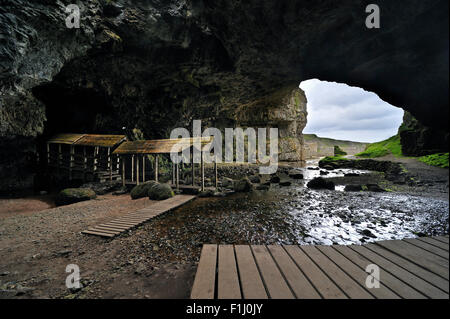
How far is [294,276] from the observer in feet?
7.28

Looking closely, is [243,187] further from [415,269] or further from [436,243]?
[415,269]

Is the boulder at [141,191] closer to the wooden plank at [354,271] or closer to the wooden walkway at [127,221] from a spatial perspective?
the wooden walkway at [127,221]

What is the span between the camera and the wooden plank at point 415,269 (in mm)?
1920

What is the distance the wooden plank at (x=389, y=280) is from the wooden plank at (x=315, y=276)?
0.57 metres

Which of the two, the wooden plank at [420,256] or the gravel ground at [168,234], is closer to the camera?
the wooden plank at [420,256]

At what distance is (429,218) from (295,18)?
35.9ft

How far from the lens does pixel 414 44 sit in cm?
682

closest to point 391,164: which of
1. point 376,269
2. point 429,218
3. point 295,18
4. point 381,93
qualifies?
point 381,93

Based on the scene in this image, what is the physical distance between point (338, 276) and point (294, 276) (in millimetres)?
548

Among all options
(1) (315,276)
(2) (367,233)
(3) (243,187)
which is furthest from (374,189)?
(1) (315,276)

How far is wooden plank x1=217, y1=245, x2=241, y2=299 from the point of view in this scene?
1961 mm

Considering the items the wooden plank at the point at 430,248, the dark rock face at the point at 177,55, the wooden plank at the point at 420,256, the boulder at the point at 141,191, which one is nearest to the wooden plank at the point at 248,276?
the wooden plank at the point at 420,256

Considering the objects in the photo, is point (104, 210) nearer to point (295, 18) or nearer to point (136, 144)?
point (136, 144)

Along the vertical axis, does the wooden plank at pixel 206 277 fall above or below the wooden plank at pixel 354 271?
below
